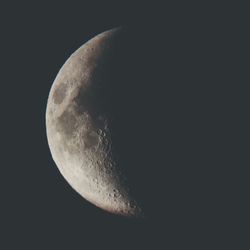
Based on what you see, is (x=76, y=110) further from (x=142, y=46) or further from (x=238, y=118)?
(x=238, y=118)

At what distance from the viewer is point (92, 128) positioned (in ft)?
16.5

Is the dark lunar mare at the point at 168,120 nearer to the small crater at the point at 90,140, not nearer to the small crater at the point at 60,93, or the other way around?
the small crater at the point at 90,140

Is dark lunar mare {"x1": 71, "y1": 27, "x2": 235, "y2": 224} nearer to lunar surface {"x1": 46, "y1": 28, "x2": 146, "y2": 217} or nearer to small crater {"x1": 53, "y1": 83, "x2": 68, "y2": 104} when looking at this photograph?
lunar surface {"x1": 46, "y1": 28, "x2": 146, "y2": 217}

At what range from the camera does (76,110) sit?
16.9 ft

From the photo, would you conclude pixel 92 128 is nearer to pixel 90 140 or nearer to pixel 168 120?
pixel 90 140

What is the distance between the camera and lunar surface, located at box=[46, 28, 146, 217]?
498 cm

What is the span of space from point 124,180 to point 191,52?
5.26ft

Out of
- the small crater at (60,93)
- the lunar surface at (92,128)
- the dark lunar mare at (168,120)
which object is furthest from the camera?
the small crater at (60,93)

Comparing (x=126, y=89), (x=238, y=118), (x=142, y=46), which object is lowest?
(x=238, y=118)

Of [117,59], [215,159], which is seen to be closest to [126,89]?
[117,59]

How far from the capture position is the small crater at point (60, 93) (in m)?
5.39

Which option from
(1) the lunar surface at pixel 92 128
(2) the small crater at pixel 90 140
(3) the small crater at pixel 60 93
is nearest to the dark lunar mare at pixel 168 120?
(1) the lunar surface at pixel 92 128

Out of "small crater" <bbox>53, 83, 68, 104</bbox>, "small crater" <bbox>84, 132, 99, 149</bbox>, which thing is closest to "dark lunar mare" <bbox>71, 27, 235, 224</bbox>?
"small crater" <bbox>84, 132, 99, 149</bbox>

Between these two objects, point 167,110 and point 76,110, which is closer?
point 167,110
